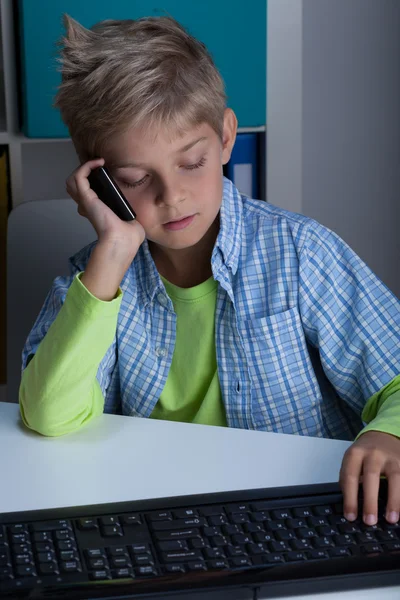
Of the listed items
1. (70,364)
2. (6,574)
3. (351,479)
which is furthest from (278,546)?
(70,364)

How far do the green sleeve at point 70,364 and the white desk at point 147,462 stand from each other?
Answer: 3 centimetres

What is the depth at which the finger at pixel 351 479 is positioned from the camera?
29.8 inches

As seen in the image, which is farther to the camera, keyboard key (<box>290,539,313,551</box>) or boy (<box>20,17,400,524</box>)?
boy (<box>20,17,400,524</box>)

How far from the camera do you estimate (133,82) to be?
1.08 m

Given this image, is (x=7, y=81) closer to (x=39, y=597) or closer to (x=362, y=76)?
(x=362, y=76)

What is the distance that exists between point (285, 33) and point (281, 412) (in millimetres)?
1006

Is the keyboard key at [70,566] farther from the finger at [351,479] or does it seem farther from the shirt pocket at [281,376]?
the shirt pocket at [281,376]

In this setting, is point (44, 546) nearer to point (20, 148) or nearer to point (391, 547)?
point (391, 547)

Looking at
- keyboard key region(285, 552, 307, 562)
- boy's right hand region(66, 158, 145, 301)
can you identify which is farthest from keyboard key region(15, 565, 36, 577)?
boy's right hand region(66, 158, 145, 301)

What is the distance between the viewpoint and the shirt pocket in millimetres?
1181

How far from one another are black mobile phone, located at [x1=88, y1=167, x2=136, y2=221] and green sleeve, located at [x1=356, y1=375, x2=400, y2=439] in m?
0.40

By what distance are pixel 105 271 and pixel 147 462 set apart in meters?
0.27

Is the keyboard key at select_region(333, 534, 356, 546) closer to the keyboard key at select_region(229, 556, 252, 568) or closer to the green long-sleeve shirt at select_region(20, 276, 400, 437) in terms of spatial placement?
the keyboard key at select_region(229, 556, 252, 568)

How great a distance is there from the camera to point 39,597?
2.16 ft
